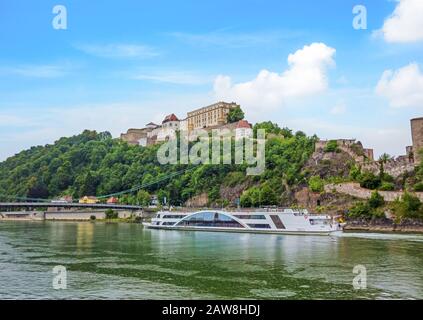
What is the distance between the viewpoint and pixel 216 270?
570 inches

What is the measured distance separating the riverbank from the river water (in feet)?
24.0

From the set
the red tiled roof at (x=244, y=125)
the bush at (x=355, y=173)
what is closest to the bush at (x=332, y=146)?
the bush at (x=355, y=173)

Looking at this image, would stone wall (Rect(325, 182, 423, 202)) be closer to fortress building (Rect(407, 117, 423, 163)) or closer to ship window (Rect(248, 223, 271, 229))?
fortress building (Rect(407, 117, 423, 163))

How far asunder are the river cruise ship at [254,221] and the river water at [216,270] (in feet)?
14.5

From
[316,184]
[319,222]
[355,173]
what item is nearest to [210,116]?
[316,184]

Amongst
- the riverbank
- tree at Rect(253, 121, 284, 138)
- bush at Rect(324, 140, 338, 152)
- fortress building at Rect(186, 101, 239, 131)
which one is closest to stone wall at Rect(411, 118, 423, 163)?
the riverbank

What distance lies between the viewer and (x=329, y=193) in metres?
35.5

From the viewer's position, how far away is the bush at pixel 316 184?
121 feet

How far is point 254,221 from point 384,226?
27.6ft

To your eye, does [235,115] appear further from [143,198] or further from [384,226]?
[384,226]

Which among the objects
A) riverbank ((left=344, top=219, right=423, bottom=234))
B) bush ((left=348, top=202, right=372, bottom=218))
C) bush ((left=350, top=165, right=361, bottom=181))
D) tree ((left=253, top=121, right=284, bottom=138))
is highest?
tree ((left=253, top=121, right=284, bottom=138))

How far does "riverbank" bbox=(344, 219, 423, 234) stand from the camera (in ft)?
93.9

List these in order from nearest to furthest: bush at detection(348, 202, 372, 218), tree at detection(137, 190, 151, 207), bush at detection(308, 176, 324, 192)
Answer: bush at detection(348, 202, 372, 218)
bush at detection(308, 176, 324, 192)
tree at detection(137, 190, 151, 207)
